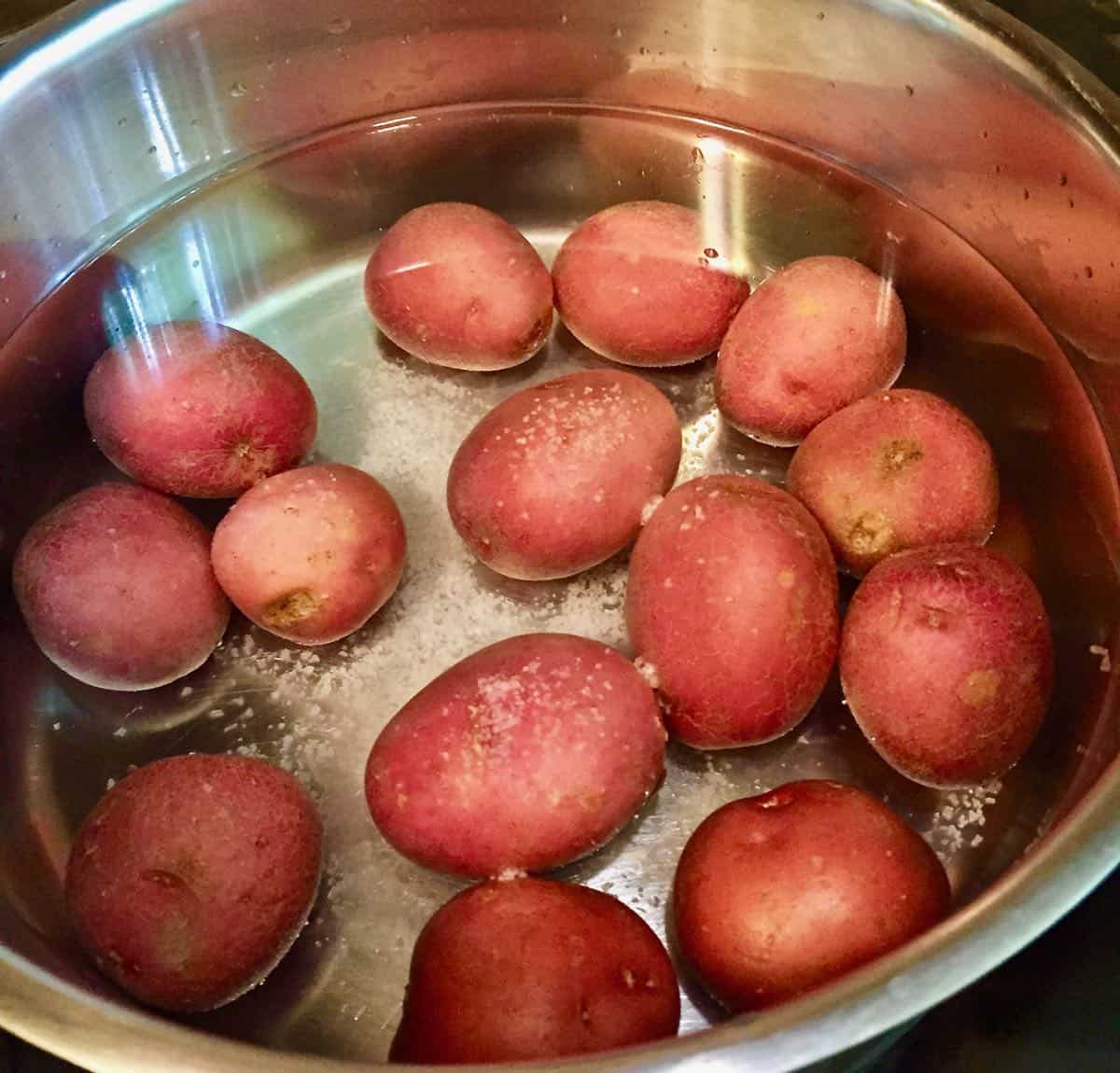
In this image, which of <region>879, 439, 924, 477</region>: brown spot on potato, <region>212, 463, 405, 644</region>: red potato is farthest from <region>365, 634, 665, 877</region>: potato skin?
<region>879, 439, 924, 477</region>: brown spot on potato

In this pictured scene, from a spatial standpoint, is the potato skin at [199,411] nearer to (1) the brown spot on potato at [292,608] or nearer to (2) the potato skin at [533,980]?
(1) the brown spot on potato at [292,608]

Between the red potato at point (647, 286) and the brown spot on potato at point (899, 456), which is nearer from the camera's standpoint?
the brown spot on potato at point (899, 456)

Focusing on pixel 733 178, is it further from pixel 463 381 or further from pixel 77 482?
pixel 77 482

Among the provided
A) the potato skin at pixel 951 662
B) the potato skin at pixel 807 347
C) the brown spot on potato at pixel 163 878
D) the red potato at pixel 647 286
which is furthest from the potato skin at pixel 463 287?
the brown spot on potato at pixel 163 878

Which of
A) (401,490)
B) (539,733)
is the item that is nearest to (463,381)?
(401,490)

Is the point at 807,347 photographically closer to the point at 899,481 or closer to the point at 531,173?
the point at 899,481

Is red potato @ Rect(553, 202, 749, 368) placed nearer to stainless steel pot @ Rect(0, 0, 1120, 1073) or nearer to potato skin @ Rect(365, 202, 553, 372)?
potato skin @ Rect(365, 202, 553, 372)
